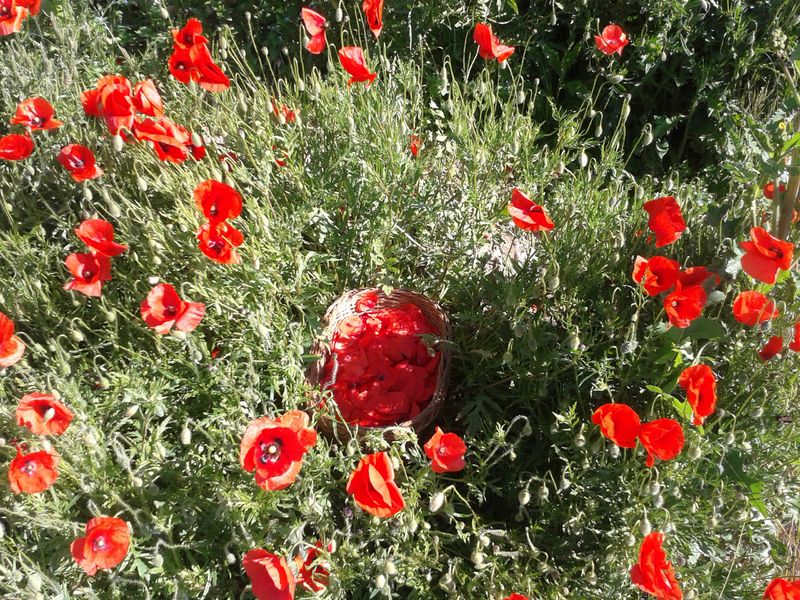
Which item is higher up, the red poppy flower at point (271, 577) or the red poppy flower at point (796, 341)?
the red poppy flower at point (796, 341)

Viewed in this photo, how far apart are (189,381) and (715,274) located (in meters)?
1.46

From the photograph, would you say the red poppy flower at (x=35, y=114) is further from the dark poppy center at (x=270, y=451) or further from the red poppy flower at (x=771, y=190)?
the red poppy flower at (x=771, y=190)

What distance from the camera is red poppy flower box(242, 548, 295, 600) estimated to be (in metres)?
1.41

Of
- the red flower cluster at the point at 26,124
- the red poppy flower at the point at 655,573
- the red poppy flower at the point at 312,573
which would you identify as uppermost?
the red flower cluster at the point at 26,124

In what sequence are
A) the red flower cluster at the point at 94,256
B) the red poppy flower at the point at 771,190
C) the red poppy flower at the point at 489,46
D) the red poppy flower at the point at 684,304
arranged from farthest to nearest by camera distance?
the red poppy flower at the point at 489,46
the red poppy flower at the point at 771,190
the red flower cluster at the point at 94,256
the red poppy flower at the point at 684,304

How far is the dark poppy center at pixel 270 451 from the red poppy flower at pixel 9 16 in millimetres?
1690

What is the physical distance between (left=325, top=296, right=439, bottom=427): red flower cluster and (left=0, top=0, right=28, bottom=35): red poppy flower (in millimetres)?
1427

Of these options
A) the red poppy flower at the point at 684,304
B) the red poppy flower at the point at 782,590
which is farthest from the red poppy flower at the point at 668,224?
the red poppy flower at the point at 782,590

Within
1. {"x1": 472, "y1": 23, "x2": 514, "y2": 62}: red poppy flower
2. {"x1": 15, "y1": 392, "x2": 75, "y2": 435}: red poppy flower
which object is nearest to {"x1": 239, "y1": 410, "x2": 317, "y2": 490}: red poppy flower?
{"x1": 15, "y1": 392, "x2": 75, "y2": 435}: red poppy flower

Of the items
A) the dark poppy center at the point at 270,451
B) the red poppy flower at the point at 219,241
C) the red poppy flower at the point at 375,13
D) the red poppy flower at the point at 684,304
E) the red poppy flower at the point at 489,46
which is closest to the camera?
the dark poppy center at the point at 270,451

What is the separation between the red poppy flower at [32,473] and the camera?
4.93 feet

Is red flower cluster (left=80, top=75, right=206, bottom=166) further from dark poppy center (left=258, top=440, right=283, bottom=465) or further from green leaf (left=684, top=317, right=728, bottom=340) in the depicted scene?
green leaf (left=684, top=317, right=728, bottom=340)

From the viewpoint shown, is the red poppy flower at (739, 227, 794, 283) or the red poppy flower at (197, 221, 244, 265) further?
the red poppy flower at (197, 221, 244, 265)

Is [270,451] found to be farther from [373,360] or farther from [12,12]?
[12,12]
